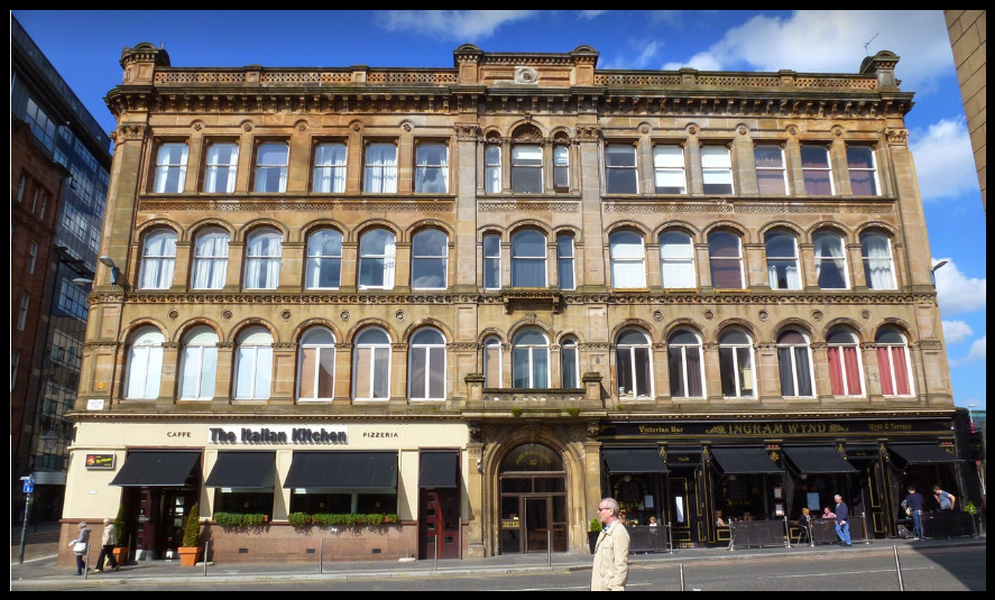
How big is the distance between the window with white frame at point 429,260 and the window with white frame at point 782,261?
12.9m

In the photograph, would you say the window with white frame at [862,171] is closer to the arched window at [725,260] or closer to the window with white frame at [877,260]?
the window with white frame at [877,260]

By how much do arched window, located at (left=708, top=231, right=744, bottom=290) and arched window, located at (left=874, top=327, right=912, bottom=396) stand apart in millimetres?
5880

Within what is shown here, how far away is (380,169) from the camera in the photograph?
29.7m

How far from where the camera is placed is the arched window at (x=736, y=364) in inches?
1099

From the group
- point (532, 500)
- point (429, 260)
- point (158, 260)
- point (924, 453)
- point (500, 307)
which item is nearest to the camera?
point (532, 500)

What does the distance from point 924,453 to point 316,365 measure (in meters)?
22.8

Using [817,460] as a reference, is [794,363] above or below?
above

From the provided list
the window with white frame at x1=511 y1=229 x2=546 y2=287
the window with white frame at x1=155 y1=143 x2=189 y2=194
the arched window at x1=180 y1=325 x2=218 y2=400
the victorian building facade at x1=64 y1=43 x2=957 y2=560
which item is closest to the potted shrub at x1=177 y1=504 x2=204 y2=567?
the victorian building facade at x1=64 y1=43 x2=957 y2=560

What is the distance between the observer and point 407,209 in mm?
28875

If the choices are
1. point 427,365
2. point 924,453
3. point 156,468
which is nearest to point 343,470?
point 427,365

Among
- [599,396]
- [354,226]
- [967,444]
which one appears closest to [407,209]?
[354,226]

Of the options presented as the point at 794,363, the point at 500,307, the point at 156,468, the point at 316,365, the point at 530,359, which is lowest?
the point at 156,468

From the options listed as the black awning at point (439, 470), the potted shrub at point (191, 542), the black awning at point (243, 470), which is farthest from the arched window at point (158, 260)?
the black awning at point (439, 470)

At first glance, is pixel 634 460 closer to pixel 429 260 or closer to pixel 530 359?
pixel 530 359
